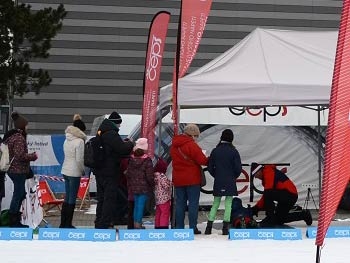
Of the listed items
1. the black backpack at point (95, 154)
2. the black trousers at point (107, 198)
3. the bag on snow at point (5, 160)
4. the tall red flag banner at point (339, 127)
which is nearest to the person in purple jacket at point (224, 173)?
the black trousers at point (107, 198)

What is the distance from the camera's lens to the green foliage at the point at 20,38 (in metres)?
22.8

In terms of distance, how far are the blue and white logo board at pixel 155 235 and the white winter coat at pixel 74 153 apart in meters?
1.17

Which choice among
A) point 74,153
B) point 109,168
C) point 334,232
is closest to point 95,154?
point 109,168

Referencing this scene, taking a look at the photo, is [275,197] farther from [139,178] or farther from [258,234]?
[139,178]

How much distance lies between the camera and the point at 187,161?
374 inches

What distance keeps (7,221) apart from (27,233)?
104cm

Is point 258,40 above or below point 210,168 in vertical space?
above

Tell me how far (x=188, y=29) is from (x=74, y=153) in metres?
2.37

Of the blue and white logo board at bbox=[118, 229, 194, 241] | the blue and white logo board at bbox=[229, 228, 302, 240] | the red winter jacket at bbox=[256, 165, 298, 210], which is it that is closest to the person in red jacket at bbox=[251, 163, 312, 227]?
the red winter jacket at bbox=[256, 165, 298, 210]

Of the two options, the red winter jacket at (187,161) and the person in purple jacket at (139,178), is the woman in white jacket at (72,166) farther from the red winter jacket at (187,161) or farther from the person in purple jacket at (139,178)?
the red winter jacket at (187,161)

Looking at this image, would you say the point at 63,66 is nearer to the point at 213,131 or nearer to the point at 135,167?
the point at 213,131

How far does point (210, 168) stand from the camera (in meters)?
9.71

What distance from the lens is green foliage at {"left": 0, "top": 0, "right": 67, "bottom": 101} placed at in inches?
899
